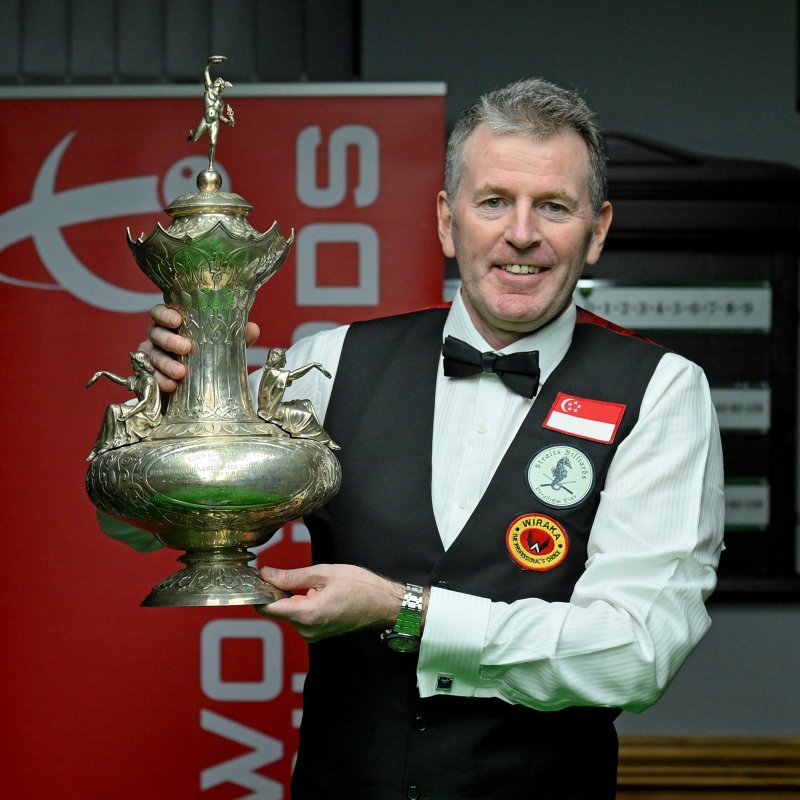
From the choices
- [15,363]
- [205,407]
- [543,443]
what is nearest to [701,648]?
[543,443]

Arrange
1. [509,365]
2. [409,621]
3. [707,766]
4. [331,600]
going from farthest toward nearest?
[707,766] → [509,365] → [409,621] → [331,600]

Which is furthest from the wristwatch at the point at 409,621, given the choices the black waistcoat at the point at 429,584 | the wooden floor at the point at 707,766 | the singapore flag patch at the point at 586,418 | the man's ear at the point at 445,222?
the wooden floor at the point at 707,766

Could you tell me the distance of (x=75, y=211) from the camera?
10.1ft

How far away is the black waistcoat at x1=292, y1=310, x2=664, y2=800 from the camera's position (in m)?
1.83

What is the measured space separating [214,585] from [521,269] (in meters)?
0.65

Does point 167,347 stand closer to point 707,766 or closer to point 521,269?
point 521,269

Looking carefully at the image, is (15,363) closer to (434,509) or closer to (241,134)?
(241,134)

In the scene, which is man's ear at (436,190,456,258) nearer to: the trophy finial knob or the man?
the man

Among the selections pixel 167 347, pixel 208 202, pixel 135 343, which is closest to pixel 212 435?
pixel 167 347

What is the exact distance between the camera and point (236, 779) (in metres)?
2.98

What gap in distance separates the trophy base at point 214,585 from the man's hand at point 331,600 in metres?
0.02

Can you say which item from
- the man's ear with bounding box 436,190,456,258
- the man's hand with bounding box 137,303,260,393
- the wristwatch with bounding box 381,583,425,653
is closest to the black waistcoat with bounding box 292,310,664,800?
the wristwatch with bounding box 381,583,425,653

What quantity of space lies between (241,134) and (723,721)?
194cm

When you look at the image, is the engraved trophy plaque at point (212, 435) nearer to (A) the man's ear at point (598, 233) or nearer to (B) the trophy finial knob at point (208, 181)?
(B) the trophy finial knob at point (208, 181)
